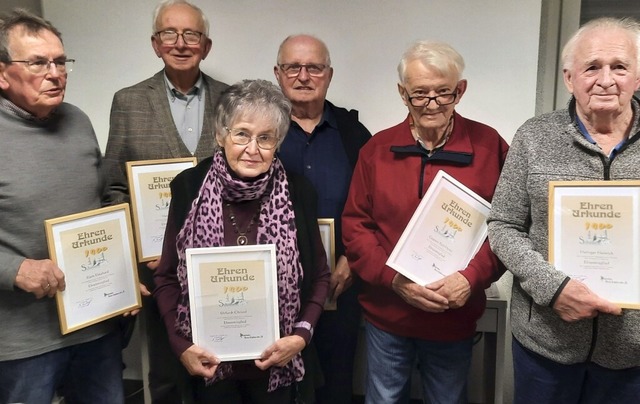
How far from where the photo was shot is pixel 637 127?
137cm

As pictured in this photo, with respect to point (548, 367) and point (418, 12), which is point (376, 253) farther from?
point (418, 12)

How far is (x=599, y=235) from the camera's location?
1.36 metres

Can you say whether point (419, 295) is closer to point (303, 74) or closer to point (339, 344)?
point (339, 344)

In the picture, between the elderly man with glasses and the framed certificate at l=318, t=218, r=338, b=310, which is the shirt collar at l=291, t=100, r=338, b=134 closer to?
the framed certificate at l=318, t=218, r=338, b=310

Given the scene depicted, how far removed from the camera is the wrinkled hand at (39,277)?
4.95 ft

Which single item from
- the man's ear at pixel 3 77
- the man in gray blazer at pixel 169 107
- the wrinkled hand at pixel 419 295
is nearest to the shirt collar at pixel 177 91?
the man in gray blazer at pixel 169 107

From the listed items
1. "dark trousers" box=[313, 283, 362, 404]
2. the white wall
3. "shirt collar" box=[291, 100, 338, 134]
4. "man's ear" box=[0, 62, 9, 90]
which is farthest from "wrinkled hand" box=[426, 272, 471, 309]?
"man's ear" box=[0, 62, 9, 90]

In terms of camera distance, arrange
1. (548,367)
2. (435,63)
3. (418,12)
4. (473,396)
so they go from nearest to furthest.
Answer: (548,367) < (435,63) < (418,12) < (473,396)

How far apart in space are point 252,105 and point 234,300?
565 millimetres

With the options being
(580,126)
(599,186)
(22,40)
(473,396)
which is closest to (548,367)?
(599,186)

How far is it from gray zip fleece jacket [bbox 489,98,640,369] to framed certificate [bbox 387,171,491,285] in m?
0.09

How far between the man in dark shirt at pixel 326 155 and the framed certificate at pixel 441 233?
37 cm

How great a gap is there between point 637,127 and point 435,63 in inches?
22.6

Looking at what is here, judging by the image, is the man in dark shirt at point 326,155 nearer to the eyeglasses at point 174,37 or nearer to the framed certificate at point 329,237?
the framed certificate at point 329,237
